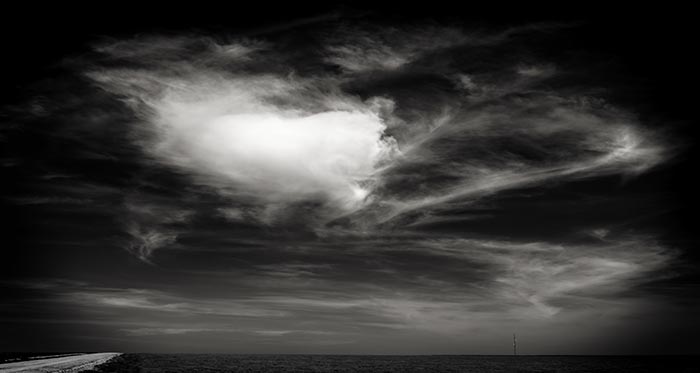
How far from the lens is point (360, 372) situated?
136750 mm

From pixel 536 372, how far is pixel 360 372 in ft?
179

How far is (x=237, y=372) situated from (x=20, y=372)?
2301 inches

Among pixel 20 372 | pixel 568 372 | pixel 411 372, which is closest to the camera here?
pixel 20 372

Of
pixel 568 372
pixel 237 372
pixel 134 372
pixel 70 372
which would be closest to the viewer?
pixel 70 372

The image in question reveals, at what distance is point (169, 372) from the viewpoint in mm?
120000

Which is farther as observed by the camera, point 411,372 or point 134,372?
point 411,372

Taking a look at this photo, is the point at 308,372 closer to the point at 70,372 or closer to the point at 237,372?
the point at 237,372

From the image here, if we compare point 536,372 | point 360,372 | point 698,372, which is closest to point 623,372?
point 698,372

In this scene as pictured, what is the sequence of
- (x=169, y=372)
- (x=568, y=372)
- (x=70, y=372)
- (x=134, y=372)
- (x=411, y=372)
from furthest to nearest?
1. (x=568, y=372)
2. (x=411, y=372)
3. (x=169, y=372)
4. (x=134, y=372)
5. (x=70, y=372)

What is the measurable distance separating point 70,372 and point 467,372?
106608 millimetres

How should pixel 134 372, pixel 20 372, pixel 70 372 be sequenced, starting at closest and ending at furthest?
pixel 20 372, pixel 70 372, pixel 134 372

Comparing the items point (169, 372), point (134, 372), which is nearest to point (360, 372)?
point (169, 372)

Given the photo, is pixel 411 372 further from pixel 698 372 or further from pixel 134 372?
pixel 698 372

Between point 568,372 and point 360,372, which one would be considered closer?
point 360,372
